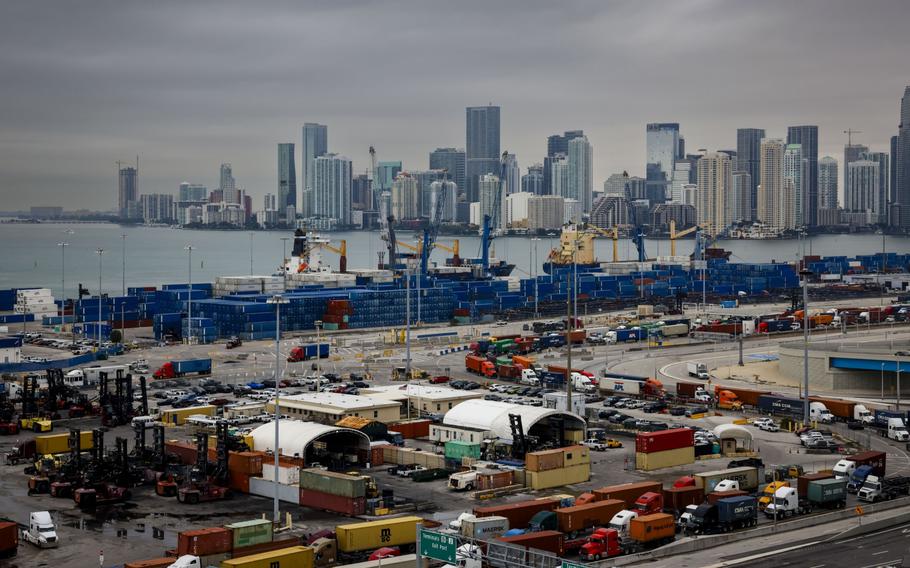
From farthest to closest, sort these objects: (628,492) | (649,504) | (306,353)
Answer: (306,353) < (628,492) < (649,504)

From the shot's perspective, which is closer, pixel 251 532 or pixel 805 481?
pixel 251 532

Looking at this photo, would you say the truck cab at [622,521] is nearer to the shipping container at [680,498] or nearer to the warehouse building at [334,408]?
the shipping container at [680,498]

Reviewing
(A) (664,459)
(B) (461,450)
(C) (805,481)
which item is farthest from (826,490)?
(B) (461,450)

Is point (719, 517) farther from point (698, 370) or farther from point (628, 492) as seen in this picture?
point (698, 370)

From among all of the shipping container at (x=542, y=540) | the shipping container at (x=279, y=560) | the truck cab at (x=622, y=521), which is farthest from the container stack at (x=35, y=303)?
the shipping container at (x=542, y=540)

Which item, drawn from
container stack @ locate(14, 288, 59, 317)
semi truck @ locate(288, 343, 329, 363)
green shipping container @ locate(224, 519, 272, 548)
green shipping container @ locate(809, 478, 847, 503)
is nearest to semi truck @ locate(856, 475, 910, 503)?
green shipping container @ locate(809, 478, 847, 503)

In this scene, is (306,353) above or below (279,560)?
Answer: above
